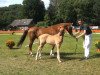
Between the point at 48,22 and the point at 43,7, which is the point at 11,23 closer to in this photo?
the point at 43,7

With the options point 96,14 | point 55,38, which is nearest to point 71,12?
point 96,14

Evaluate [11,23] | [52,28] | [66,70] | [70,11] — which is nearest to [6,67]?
[66,70]

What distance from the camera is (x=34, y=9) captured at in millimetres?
131125

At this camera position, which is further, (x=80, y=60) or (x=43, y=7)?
(x=43, y=7)

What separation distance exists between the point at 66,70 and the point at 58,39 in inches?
109

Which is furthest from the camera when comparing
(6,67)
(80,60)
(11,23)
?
(11,23)

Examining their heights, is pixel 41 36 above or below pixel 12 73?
above

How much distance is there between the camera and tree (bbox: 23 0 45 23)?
129 meters

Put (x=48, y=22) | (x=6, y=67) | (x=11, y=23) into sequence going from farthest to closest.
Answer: (x=11, y=23) < (x=48, y=22) < (x=6, y=67)

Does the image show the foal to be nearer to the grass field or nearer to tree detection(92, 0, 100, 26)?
the grass field

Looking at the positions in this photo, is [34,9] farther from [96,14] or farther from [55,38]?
[55,38]

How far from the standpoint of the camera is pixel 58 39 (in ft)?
55.7

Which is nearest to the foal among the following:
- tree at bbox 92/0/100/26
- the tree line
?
the tree line

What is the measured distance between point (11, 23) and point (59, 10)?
28305 millimetres
